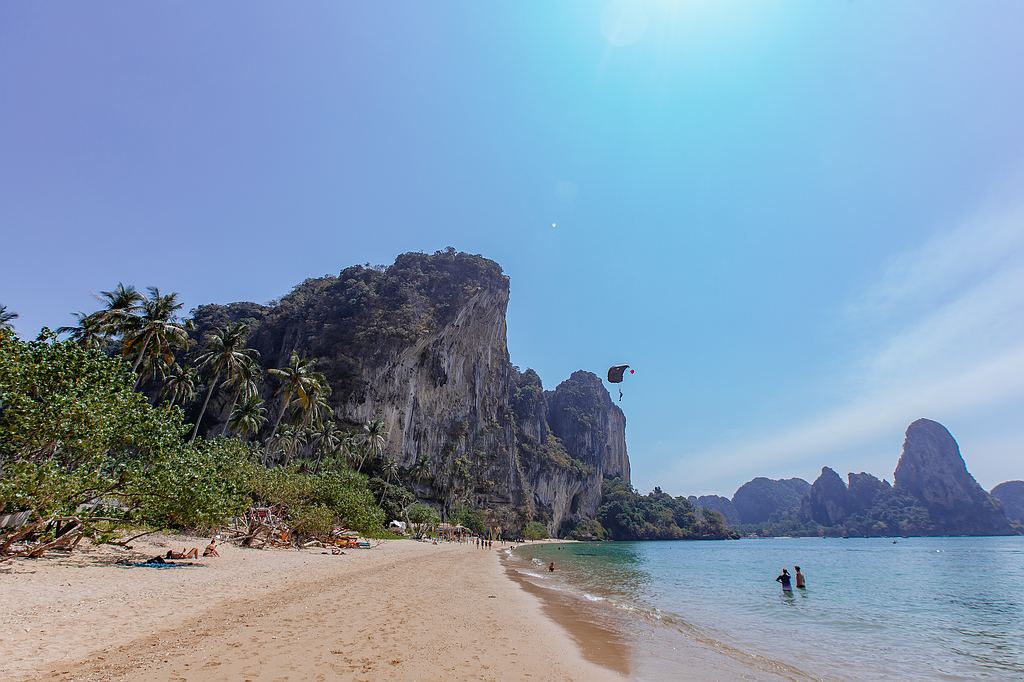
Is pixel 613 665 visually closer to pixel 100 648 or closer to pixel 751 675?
pixel 751 675

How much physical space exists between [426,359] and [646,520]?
295 feet

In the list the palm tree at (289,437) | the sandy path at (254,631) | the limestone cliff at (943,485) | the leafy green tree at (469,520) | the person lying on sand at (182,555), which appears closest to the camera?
the sandy path at (254,631)

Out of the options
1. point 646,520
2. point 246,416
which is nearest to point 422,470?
point 246,416

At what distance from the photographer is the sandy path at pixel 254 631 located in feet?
20.9

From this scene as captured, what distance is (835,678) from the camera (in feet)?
31.2

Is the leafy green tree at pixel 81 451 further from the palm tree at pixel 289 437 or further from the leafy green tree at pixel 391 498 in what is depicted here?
the leafy green tree at pixel 391 498

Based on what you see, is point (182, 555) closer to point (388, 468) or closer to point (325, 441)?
point (325, 441)

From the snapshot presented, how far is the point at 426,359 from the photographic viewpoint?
3110 inches

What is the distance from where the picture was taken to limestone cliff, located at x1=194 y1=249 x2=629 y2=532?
7088cm

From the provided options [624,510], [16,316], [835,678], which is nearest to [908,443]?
[624,510]

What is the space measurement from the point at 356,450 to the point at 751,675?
58.7 m

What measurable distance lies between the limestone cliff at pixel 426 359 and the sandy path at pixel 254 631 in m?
56.6

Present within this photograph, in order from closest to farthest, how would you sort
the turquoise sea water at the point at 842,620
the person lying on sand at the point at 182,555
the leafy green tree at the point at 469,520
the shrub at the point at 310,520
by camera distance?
1. the turquoise sea water at the point at 842,620
2. the person lying on sand at the point at 182,555
3. the shrub at the point at 310,520
4. the leafy green tree at the point at 469,520

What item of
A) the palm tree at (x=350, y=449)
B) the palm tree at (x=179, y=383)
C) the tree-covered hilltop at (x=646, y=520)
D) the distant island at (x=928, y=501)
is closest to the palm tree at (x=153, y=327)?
the palm tree at (x=179, y=383)
